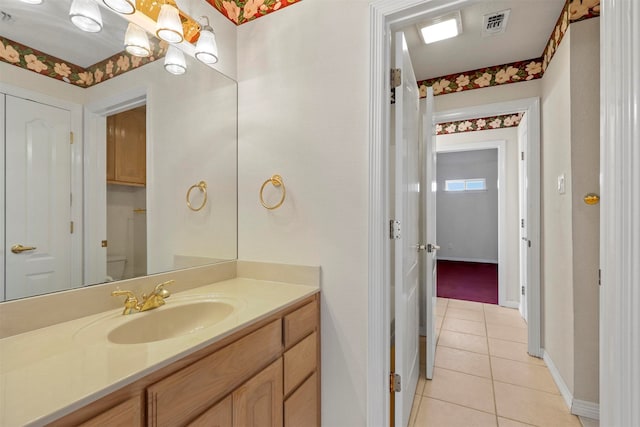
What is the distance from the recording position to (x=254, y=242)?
5.14 ft

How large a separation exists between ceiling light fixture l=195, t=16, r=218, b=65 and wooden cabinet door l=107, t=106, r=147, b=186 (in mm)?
406

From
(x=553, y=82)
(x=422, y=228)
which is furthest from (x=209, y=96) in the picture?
(x=553, y=82)

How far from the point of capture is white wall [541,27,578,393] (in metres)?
1.76

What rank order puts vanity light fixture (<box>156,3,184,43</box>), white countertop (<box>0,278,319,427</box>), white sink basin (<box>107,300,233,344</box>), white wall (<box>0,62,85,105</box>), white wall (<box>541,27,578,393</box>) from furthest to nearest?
white wall (<box>541,27,578,393</box>), vanity light fixture (<box>156,3,184,43</box>), white sink basin (<box>107,300,233,344</box>), white wall (<box>0,62,85,105</box>), white countertop (<box>0,278,319,427</box>)

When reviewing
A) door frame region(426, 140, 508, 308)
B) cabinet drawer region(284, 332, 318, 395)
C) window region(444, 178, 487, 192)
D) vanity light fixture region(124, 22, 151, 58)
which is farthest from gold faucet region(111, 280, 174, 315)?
window region(444, 178, 487, 192)

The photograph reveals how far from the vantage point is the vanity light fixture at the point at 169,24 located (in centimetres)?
119

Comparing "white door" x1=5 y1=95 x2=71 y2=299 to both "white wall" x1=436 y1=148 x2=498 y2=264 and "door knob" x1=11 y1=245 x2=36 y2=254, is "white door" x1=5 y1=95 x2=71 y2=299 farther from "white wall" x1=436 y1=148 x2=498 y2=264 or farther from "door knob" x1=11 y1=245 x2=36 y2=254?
"white wall" x1=436 y1=148 x2=498 y2=264

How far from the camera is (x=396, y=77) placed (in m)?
1.36

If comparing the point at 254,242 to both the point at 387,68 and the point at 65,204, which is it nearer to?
the point at 65,204

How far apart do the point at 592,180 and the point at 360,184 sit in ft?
4.72

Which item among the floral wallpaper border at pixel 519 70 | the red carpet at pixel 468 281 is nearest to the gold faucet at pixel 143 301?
the floral wallpaper border at pixel 519 70

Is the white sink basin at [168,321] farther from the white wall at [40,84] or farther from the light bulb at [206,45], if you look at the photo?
the light bulb at [206,45]

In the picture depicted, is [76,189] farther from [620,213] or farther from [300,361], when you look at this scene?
[620,213]

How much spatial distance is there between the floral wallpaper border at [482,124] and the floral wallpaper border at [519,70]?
2.94ft
